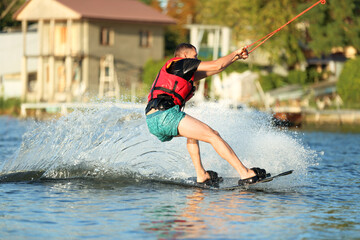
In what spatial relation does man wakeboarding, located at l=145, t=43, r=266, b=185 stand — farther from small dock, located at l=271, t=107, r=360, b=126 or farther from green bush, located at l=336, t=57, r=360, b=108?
green bush, located at l=336, t=57, r=360, b=108

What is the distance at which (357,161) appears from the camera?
16281 millimetres

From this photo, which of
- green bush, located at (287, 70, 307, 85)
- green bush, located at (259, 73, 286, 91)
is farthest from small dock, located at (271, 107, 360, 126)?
green bush, located at (287, 70, 307, 85)

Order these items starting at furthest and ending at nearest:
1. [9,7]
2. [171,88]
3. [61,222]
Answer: [9,7] < [171,88] < [61,222]

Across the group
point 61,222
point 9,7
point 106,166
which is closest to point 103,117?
point 106,166

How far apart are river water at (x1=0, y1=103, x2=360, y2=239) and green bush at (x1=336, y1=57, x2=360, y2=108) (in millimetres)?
25735

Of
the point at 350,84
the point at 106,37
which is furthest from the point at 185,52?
the point at 106,37

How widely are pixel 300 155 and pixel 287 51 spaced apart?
35.3 m

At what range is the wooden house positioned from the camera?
49.2 m

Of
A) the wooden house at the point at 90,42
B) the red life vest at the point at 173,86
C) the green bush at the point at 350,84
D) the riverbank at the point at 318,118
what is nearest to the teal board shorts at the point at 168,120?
the red life vest at the point at 173,86

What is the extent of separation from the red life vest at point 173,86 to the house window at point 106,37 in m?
42.3

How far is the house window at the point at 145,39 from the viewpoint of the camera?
53.7m

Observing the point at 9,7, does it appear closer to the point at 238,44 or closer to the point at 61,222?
the point at 238,44

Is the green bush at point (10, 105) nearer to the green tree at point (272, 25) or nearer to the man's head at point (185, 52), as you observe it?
the green tree at point (272, 25)

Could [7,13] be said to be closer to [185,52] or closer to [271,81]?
[271,81]
